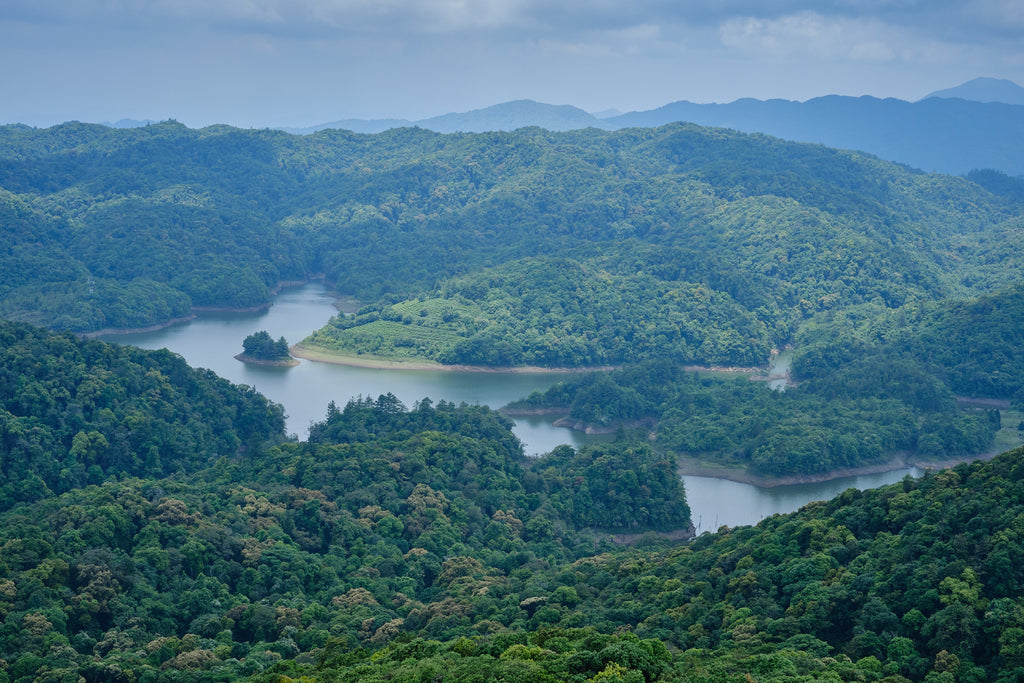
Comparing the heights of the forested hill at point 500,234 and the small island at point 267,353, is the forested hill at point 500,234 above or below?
above

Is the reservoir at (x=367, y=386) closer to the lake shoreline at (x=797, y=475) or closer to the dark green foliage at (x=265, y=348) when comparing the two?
the lake shoreline at (x=797, y=475)

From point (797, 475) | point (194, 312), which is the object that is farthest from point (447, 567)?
point (194, 312)

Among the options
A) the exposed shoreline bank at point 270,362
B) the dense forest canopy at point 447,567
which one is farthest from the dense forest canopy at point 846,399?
the exposed shoreline bank at point 270,362

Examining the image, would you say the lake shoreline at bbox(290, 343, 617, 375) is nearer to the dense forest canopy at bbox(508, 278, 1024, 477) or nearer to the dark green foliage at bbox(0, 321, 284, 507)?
the dense forest canopy at bbox(508, 278, 1024, 477)

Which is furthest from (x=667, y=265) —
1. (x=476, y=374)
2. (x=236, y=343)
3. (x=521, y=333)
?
(x=236, y=343)

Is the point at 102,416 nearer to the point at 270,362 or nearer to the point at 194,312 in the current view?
the point at 270,362

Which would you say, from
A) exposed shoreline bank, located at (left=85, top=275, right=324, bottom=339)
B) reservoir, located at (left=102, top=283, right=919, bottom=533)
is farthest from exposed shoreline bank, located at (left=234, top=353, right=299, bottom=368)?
exposed shoreline bank, located at (left=85, top=275, right=324, bottom=339)
